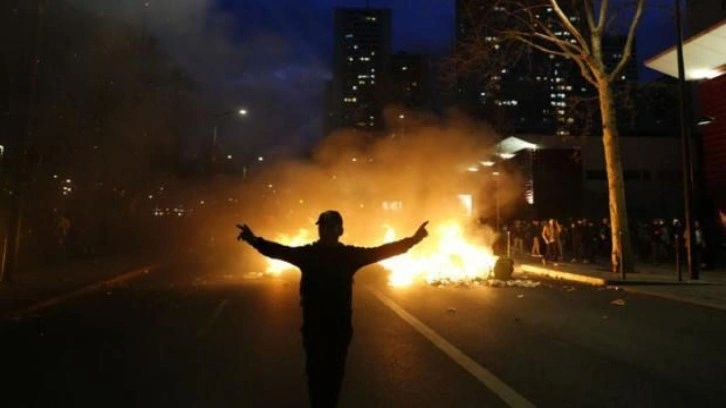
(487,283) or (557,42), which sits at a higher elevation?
(557,42)

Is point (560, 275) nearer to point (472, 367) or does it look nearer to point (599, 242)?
point (599, 242)

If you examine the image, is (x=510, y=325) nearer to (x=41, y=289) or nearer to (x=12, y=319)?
(x=12, y=319)

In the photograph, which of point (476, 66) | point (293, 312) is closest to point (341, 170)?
point (476, 66)

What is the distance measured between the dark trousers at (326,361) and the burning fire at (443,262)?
12.7m

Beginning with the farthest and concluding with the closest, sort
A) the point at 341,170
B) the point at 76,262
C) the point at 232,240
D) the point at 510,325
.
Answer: the point at 232,240 < the point at 341,170 < the point at 76,262 < the point at 510,325

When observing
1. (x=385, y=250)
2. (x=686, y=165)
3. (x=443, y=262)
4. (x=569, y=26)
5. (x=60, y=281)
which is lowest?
(x=60, y=281)

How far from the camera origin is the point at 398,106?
3512cm

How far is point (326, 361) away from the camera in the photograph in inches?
139

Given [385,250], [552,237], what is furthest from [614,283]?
[385,250]

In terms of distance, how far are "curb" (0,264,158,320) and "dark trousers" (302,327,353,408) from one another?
29.2 ft

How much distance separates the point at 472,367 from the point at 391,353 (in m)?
1.11

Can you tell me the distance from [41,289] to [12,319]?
3777 mm

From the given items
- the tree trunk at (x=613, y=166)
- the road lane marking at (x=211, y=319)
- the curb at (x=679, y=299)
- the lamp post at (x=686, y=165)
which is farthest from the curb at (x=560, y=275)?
the road lane marking at (x=211, y=319)

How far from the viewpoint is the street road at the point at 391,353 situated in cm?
571
